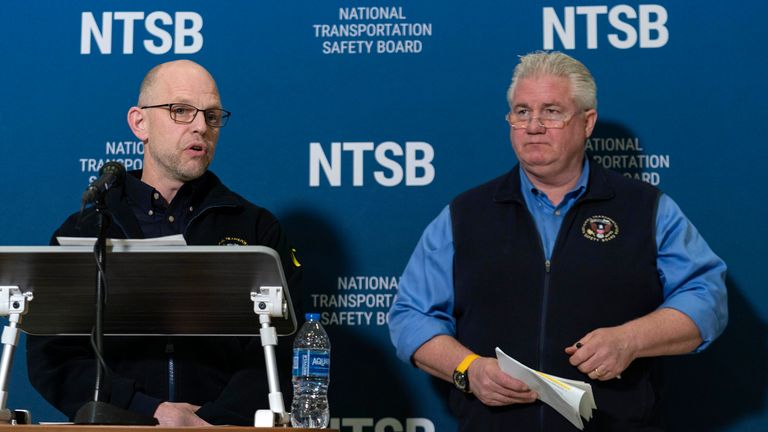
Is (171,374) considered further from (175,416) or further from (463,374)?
(463,374)

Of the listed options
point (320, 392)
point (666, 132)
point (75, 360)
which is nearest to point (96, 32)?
point (75, 360)

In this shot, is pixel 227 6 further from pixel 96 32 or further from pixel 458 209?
pixel 458 209

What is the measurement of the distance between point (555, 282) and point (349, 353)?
3.16 feet

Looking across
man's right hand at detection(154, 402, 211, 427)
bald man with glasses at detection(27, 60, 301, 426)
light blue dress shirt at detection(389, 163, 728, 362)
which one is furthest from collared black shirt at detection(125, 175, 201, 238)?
light blue dress shirt at detection(389, 163, 728, 362)

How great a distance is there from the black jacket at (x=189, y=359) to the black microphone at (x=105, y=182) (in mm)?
450

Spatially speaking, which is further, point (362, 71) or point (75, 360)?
point (362, 71)

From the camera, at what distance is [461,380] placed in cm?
289

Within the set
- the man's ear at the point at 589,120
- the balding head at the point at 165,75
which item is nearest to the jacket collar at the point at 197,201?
the balding head at the point at 165,75

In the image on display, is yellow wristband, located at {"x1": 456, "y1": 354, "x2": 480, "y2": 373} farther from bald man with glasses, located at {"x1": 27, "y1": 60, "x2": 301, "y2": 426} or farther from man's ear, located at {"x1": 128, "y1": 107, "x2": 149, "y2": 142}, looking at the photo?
man's ear, located at {"x1": 128, "y1": 107, "x2": 149, "y2": 142}

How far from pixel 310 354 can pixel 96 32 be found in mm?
2012

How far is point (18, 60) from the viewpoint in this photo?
3.97m

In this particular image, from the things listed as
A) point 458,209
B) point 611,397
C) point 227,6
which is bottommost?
point 611,397

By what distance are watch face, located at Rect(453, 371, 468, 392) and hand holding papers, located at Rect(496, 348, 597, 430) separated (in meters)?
0.20

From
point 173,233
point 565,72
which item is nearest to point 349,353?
point 173,233
